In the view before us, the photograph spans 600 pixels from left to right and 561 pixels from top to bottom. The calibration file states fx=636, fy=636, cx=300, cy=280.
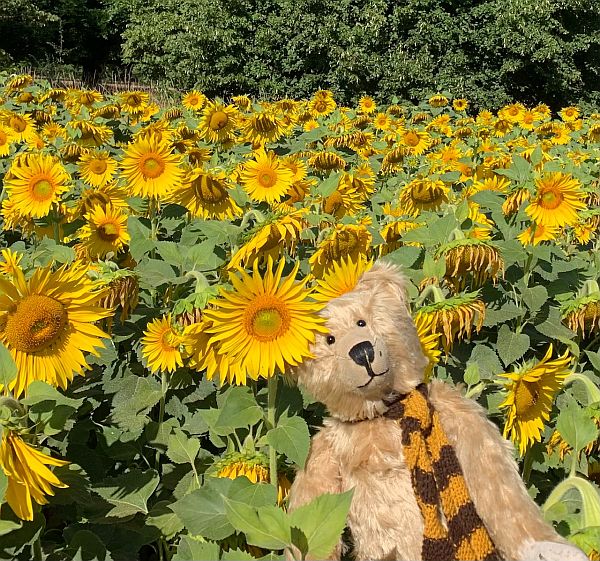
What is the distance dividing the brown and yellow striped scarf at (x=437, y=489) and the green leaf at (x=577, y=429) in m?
0.24

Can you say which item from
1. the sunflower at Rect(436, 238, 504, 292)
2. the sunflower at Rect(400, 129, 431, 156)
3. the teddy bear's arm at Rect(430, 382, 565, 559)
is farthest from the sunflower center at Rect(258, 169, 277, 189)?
the sunflower at Rect(400, 129, 431, 156)

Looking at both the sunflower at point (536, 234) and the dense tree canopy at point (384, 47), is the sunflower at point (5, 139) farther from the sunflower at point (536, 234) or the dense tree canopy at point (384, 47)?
the dense tree canopy at point (384, 47)

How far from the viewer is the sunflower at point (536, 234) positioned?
208 centimetres

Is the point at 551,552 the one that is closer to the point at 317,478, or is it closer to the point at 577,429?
the point at 577,429

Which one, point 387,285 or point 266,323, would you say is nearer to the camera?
point 266,323

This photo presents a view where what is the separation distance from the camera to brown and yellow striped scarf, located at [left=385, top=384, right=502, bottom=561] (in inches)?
42.4

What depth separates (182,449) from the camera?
145cm

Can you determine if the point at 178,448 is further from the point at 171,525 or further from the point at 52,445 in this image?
the point at 52,445

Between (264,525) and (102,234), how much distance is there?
1547 millimetres

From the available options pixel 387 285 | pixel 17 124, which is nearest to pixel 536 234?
pixel 387 285

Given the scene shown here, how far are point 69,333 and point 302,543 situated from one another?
0.63 meters

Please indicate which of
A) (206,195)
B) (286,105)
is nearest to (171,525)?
(206,195)

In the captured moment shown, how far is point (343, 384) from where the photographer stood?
1.14 metres

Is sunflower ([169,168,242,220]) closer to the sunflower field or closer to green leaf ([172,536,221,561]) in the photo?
the sunflower field
